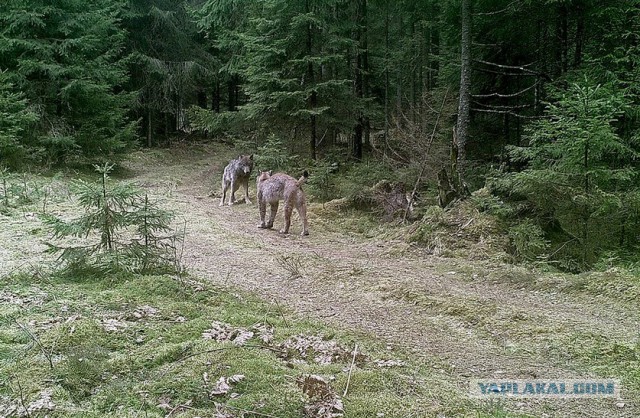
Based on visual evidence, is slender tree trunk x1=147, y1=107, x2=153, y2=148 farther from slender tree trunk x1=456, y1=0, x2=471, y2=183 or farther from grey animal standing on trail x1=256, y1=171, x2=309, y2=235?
slender tree trunk x1=456, y1=0, x2=471, y2=183

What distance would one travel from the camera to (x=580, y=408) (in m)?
3.47

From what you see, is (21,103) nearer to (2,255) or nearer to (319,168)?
(319,168)

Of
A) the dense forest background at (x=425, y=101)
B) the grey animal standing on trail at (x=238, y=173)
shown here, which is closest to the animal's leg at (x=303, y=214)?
the dense forest background at (x=425, y=101)

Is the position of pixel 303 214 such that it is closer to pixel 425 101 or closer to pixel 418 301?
pixel 418 301

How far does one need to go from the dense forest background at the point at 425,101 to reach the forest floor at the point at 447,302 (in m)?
1.53

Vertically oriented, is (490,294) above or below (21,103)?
below

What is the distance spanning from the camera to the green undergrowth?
3.15 meters

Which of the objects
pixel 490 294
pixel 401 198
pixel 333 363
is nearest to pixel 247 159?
pixel 401 198

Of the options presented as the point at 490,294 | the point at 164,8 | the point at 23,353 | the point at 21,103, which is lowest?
the point at 490,294

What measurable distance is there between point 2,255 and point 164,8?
23.3 m

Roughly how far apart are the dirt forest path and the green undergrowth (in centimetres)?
50

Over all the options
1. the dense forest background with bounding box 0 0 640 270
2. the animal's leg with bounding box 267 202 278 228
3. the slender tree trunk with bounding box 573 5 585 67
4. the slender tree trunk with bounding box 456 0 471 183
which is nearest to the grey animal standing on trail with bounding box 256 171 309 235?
the animal's leg with bounding box 267 202 278 228

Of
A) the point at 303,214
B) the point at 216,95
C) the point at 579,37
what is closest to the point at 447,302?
the point at 303,214

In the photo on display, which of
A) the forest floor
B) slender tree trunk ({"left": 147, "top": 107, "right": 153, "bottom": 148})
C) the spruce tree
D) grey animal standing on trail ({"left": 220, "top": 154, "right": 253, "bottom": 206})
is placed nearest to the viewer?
the forest floor
